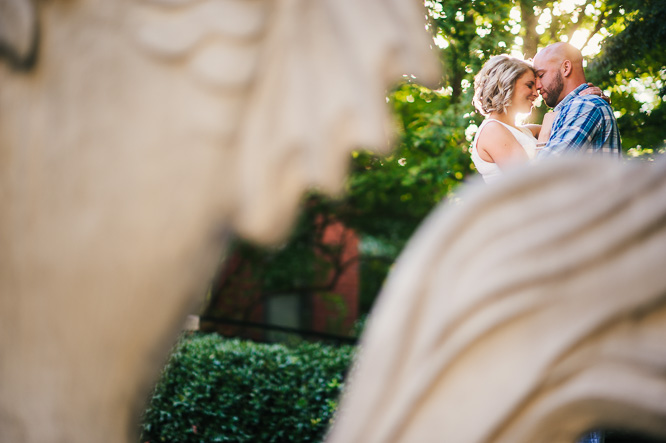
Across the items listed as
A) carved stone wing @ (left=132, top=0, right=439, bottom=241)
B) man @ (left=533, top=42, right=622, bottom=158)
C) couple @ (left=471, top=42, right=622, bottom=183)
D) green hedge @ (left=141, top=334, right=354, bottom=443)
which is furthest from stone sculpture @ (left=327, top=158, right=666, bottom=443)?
green hedge @ (left=141, top=334, right=354, bottom=443)

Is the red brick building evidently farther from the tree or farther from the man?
the man

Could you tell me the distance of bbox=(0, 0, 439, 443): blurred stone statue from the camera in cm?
61

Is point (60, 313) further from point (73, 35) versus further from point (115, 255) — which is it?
point (73, 35)

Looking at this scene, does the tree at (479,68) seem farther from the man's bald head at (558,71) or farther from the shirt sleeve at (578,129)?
Answer: the shirt sleeve at (578,129)

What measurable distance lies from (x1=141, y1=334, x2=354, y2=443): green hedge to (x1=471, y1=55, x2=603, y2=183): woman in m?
2.70

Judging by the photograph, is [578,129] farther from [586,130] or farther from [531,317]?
[531,317]

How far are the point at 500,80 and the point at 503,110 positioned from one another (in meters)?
0.14

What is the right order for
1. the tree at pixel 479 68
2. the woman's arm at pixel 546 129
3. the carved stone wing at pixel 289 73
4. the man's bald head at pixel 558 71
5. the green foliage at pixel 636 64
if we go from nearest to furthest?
the carved stone wing at pixel 289 73
the man's bald head at pixel 558 71
the woman's arm at pixel 546 129
the tree at pixel 479 68
the green foliage at pixel 636 64

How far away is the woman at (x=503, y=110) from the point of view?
2568 millimetres

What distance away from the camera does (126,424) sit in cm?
69

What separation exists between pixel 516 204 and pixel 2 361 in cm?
63

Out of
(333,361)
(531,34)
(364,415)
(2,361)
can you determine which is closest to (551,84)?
(531,34)

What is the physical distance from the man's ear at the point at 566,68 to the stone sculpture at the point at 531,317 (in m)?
2.22

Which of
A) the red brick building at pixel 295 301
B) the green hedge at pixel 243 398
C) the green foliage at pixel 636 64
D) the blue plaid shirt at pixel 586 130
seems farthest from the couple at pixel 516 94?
the red brick building at pixel 295 301
